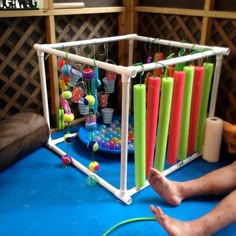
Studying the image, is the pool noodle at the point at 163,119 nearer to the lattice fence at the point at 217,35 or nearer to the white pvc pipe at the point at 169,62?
the white pvc pipe at the point at 169,62

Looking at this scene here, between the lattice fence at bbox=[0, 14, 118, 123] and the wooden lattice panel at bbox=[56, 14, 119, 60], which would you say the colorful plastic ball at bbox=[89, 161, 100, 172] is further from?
the wooden lattice panel at bbox=[56, 14, 119, 60]

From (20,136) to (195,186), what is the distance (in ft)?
→ 2.92

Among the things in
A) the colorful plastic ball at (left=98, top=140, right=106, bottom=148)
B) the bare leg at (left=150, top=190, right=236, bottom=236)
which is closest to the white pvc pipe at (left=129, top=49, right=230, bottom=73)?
the bare leg at (left=150, top=190, right=236, bottom=236)

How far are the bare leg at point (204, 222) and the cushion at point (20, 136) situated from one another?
771 mm

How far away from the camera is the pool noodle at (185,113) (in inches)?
52.8

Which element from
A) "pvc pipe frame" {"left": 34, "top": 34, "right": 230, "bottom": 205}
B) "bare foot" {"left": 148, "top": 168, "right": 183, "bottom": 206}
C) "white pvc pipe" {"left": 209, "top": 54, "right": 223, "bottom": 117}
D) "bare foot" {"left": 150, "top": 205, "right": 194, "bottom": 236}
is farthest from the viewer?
"white pvc pipe" {"left": 209, "top": 54, "right": 223, "bottom": 117}

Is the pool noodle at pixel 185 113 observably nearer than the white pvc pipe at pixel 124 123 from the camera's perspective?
No

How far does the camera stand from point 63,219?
1.22 m

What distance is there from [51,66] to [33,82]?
5.9 inches

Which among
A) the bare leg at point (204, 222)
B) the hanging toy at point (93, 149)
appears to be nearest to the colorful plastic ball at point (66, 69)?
the hanging toy at point (93, 149)

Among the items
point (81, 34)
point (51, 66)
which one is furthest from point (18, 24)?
point (81, 34)

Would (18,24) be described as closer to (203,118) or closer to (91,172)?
(91,172)

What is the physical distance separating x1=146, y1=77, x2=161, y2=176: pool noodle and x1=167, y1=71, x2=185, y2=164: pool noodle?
0.40 feet

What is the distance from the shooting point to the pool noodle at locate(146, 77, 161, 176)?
3.95 ft
